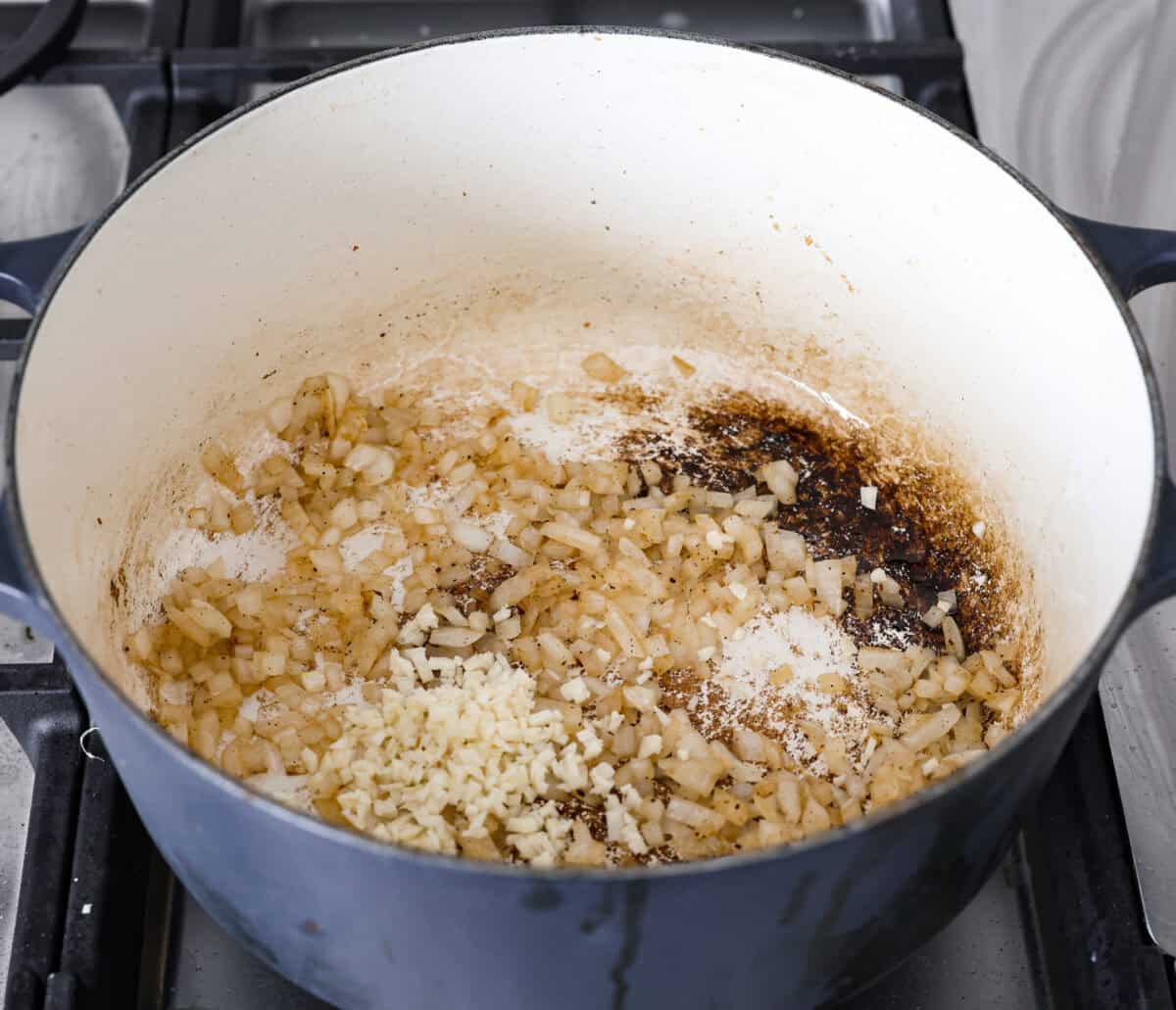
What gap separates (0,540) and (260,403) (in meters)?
0.44

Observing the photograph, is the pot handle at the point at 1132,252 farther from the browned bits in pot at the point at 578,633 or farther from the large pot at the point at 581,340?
the browned bits in pot at the point at 578,633

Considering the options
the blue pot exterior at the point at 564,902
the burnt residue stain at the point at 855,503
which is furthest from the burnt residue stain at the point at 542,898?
the burnt residue stain at the point at 855,503

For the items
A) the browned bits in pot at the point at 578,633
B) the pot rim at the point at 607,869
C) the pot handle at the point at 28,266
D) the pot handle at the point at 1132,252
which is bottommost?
the browned bits in pot at the point at 578,633

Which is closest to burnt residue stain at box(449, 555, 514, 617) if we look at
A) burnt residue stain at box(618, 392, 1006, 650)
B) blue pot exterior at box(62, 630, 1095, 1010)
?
burnt residue stain at box(618, 392, 1006, 650)

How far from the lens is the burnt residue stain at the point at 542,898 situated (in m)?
0.59

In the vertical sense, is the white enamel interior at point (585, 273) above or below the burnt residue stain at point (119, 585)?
above

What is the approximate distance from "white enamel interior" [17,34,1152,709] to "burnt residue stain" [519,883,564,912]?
1.28 ft

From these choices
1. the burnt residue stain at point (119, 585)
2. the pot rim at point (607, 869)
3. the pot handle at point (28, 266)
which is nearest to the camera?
the pot rim at point (607, 869)

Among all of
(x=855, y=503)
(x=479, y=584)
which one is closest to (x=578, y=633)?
(x=479, y=584)

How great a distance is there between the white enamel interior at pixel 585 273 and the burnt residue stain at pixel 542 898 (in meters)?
0.39

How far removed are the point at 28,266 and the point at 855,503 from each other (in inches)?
25.5

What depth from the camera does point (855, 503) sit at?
1.12 m

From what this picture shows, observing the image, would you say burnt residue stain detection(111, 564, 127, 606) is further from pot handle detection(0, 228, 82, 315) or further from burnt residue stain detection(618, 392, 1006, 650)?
burnt residue stain detection(618, 392, 1006, 650)

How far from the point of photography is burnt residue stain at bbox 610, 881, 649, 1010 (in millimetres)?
588
